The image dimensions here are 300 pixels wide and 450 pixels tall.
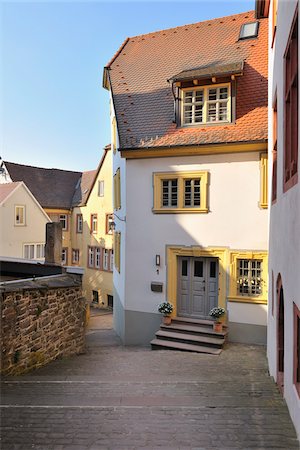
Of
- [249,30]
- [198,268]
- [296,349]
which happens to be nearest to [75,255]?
[198,268]

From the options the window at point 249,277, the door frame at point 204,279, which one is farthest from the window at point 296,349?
the door frame at point 204,279

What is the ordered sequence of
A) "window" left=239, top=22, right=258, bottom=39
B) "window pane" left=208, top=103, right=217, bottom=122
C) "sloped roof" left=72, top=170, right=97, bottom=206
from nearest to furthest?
1. "window pane" left=208, top=103, right=217, bottom=122
2. "window" left=239, top=22, right=258, bottom=39
3. "sloped roof" left=72, top=170, right=97, bottom=206

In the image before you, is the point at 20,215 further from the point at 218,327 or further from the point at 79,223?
the point at 218,327

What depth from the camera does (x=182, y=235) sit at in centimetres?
1180

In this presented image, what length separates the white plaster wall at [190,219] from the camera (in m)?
11.1

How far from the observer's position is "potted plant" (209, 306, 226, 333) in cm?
1085

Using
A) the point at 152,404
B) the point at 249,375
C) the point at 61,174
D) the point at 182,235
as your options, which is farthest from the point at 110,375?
the point at 61,174

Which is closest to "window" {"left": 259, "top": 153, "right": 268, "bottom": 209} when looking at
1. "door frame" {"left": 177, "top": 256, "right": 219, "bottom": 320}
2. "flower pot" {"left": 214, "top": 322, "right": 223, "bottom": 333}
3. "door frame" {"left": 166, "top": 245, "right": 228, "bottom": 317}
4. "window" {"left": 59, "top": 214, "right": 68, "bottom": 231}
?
"door frame" {"left": 166, "top": 245, "right": 228, "bottom": 317}

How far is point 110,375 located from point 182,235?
5266 millimetres

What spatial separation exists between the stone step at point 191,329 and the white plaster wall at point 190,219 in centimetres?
88

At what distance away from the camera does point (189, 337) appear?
424 inches

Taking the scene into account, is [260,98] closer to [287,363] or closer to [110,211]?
[287,363]

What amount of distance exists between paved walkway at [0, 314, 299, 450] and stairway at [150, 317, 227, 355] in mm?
1628

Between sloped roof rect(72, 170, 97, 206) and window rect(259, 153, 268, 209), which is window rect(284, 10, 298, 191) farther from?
sloped roof rect(72, 170, 97, 206)
